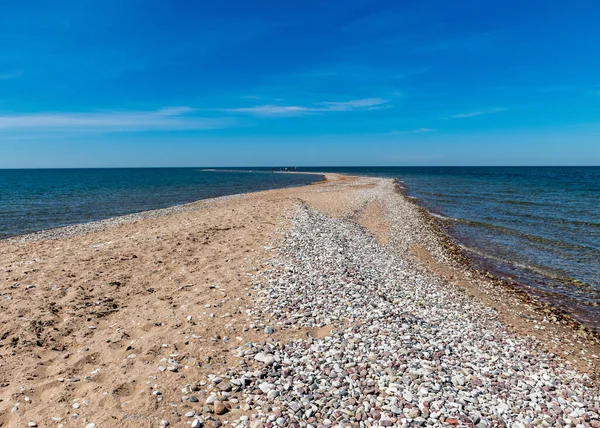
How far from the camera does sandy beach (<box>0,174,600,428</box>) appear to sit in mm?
5781

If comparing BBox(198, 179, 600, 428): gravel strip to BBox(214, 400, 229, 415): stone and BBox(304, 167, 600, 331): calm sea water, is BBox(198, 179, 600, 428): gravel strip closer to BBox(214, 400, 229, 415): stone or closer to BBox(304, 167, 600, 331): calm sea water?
BBox(214, 400, 229, 415): stone

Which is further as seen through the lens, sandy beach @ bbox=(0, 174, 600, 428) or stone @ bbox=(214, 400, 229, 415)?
sandy beach @ bbox=(0, 174, 600, 428)

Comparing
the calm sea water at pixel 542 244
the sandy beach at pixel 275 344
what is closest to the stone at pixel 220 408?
the sandy beach at pixel 275 344

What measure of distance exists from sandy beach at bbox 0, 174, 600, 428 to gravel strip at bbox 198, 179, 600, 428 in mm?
35

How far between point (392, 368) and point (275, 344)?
2.45m

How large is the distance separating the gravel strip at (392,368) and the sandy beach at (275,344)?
0.12ft

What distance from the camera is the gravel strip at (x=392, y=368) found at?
5.71m

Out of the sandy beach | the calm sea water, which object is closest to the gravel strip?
the sandy beach

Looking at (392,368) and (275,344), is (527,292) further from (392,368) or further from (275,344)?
(275,344)

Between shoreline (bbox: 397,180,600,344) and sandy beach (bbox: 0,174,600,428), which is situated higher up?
sandy beach (bbox: 0,174,600,428)

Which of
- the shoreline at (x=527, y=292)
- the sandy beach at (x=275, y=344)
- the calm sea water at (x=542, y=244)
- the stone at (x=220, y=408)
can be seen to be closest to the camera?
the stone at (x=220, y=408)

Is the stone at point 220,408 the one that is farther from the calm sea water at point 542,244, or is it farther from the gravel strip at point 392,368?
the calm sea water at point 542,244

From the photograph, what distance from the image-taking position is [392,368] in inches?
268

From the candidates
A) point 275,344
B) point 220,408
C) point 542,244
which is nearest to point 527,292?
point 542,244
